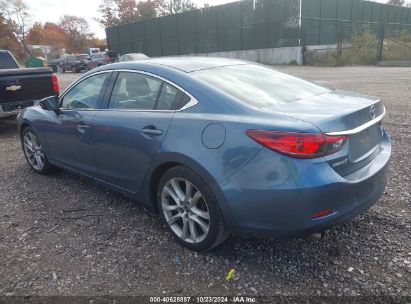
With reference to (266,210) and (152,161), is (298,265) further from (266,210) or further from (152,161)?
(152,161)

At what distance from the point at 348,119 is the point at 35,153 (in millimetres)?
4396

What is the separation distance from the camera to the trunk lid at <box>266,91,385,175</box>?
2.56 meters

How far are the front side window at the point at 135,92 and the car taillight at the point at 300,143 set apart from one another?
1.29m

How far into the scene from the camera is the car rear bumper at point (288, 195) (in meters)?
2.44

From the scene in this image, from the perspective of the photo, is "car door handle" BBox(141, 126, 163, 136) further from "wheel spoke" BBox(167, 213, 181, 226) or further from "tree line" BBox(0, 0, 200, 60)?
"tree line" BBox(0, 0, 200, 60)

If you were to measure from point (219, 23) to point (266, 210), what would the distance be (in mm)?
33909

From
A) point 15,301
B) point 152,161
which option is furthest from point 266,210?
point 15,301

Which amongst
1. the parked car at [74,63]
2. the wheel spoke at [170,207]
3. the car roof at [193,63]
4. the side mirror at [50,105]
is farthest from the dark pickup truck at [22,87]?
the parked car at [74,63]

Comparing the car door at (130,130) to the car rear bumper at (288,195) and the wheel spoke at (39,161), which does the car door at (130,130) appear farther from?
the wheel spoke at (39,161)

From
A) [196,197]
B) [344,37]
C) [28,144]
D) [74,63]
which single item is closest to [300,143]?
[196,197]

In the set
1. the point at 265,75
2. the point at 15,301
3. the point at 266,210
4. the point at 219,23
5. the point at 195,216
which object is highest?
the point at 219,23

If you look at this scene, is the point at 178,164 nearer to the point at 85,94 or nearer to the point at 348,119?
the point at 348,119

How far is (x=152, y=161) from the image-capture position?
10.5 ft

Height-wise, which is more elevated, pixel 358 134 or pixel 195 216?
pixel 358 134
